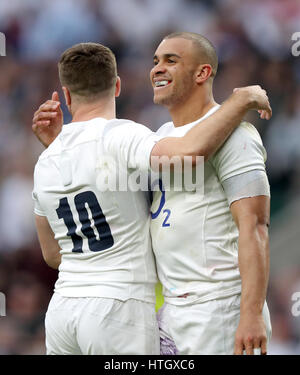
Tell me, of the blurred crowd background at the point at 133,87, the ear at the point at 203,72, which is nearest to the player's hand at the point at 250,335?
the ear at the point at 203,72

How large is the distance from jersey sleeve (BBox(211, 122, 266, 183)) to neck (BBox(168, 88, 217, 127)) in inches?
12.1

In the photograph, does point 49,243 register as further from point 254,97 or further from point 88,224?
point 254,97

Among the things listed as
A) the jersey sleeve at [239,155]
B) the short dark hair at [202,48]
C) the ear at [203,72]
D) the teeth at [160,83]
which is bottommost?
the jersey sleeve at [239,155]

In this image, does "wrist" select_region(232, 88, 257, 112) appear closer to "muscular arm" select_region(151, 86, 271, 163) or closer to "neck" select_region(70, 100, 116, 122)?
"muscular arm" select_region(151, 86, 271, 163)

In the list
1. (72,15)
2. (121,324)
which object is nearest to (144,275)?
(121,324)

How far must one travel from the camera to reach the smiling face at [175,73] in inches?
111

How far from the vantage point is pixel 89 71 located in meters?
2.83

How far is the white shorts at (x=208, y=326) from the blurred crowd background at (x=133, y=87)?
2595 millimetres

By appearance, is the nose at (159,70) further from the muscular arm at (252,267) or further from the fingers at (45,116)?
the muscular arm at (252,267)

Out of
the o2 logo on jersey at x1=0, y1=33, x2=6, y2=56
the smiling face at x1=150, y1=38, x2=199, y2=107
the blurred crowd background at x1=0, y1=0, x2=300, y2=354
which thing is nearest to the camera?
the smiling face at x1=150, y1=38, x2=199, y2=107

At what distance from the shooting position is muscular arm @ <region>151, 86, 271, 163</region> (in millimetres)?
2447

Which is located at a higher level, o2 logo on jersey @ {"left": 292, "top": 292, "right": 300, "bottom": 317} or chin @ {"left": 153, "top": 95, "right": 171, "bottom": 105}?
chin @ {"left": 153, "top": 95, "right": 171, "bottom": 105}

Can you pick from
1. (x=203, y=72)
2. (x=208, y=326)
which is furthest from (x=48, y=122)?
(x=208, y=326)

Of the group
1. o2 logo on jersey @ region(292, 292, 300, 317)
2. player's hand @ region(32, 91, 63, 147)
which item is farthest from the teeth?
o2 logo on jersey @ region(292, 292, 300, 317)
